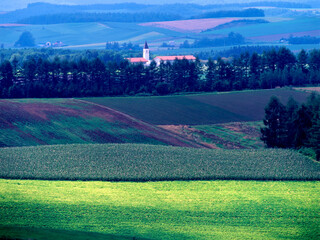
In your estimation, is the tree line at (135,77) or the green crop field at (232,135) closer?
the green crop field at (232,135)

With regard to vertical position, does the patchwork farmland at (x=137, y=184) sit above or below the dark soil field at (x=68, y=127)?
below

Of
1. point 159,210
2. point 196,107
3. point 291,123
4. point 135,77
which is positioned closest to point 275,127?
point 291,123

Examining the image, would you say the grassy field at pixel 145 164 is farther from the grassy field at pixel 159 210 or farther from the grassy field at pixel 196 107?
the grassy field at pixel 196 107

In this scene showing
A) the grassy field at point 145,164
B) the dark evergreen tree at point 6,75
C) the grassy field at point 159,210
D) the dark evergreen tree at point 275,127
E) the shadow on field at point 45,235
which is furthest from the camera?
the dark evergreen tree at point 6,75

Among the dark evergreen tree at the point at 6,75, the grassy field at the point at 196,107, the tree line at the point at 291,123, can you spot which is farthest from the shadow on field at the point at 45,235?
the dark evergreen tree at the point at 6,75

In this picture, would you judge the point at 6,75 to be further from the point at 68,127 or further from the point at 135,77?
the point at 68,127

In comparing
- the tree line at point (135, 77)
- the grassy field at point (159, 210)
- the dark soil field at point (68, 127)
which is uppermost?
the tree line at point (135, 77)
